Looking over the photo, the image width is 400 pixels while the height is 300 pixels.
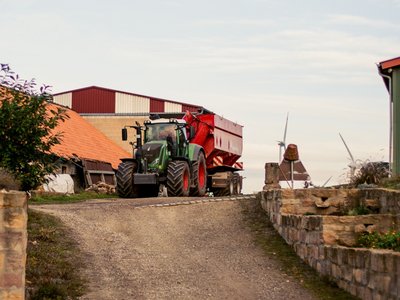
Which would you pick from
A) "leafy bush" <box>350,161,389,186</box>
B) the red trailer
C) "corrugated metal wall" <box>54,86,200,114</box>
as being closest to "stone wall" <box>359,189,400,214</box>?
"leafy bush" <box>350,161,389,186</box>

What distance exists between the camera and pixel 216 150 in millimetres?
32781

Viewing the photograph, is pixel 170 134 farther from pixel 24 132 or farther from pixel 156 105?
pixel 156 105

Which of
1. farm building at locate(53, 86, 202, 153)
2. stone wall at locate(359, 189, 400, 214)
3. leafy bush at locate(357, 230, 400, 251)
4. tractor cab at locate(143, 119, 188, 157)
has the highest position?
farm building at locate(53, 86, 202, 153)

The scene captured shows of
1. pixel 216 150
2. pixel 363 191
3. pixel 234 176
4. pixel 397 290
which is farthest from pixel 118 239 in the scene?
pixel 234 176

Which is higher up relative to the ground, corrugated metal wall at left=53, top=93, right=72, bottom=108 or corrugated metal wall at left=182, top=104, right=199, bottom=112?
corrugated metal wall at left=53, top=93, right=72, bottom=108

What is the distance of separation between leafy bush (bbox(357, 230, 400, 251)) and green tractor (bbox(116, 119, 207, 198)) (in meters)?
10.8

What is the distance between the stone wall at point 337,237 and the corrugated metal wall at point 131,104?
2990 centimetres

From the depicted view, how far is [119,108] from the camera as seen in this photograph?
51.3 m

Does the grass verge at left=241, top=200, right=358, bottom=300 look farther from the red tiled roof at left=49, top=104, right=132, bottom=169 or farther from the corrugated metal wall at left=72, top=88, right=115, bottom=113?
the corrugated metal wall at left=72, top=88, right=115, bottom=113

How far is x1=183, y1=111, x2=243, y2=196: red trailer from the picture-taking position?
31812mm

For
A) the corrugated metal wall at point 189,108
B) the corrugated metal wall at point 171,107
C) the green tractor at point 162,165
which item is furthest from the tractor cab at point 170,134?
the corrugated metal wall at point 171,107

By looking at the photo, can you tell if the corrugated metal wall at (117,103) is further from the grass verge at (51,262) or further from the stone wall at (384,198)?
the stone wall at (384,198)

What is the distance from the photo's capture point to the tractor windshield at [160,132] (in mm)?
27953

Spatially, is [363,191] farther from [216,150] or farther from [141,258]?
[216,150]
